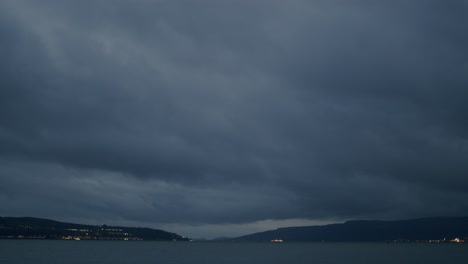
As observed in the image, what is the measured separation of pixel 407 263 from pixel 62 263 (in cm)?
12878

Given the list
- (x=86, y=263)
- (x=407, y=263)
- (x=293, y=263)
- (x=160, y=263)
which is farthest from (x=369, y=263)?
(x=86, y=263)

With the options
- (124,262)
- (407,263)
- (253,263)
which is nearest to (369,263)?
(407,263)

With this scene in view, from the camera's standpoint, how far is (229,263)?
557 ft

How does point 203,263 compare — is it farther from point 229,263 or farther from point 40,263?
point 40,263

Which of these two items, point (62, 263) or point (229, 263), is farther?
point (229, 263)

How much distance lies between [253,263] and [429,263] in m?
68.3

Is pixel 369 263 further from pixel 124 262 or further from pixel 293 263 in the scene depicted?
pixel 124 262

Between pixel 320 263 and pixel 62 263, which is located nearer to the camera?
pixel 62 263

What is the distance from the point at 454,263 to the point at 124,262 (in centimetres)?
12666

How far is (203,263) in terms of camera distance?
557 ft

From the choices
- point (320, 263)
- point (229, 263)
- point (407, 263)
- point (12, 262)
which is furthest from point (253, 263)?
point (12, 262)

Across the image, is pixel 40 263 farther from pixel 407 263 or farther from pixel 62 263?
pixel 407 263

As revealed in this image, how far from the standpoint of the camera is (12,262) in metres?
151

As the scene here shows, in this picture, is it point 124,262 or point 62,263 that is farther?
point 124,262
